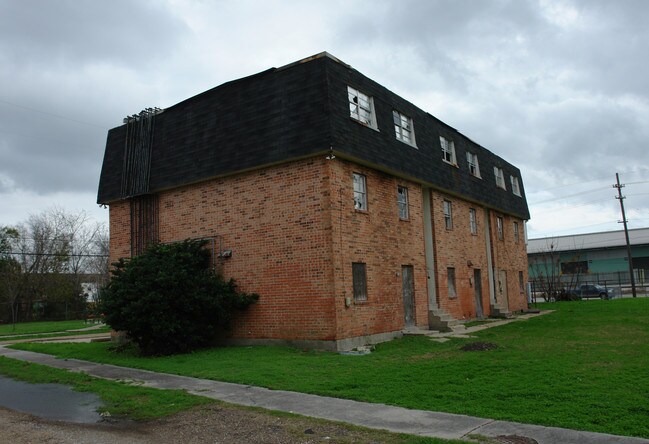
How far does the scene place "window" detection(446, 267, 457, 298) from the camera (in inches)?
827

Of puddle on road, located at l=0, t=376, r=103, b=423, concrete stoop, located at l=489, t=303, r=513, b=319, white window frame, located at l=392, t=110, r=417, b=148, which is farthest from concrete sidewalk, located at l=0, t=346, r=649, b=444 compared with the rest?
concrete stoop, located at l=489, t=303, r=513, b=319

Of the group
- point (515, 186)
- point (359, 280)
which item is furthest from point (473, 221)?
point (359, 280)

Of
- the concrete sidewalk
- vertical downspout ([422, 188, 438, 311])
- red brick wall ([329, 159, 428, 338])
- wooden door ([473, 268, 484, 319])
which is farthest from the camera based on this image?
wooden door ([473, 268, 484, 319])

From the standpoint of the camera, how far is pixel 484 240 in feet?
83.2

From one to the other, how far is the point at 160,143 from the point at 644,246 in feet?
197

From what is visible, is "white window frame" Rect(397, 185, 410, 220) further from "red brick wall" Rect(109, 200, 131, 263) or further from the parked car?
the parked car

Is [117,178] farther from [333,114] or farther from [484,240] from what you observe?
[484,240]

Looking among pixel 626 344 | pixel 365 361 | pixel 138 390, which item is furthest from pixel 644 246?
pixel 138 390

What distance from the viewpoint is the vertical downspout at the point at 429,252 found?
1969cm

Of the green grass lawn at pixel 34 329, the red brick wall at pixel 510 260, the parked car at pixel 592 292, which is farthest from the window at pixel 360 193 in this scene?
the parked car at pixel 592 292

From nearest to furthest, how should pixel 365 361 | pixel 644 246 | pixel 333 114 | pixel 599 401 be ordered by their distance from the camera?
pixel 599 401 < pixel 365 361 < pixel 333 114 < pixel 644 246

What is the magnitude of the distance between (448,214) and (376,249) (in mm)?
6696

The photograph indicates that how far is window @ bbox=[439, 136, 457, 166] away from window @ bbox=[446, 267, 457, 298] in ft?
14.3

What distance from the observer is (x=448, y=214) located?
21.9 metres
